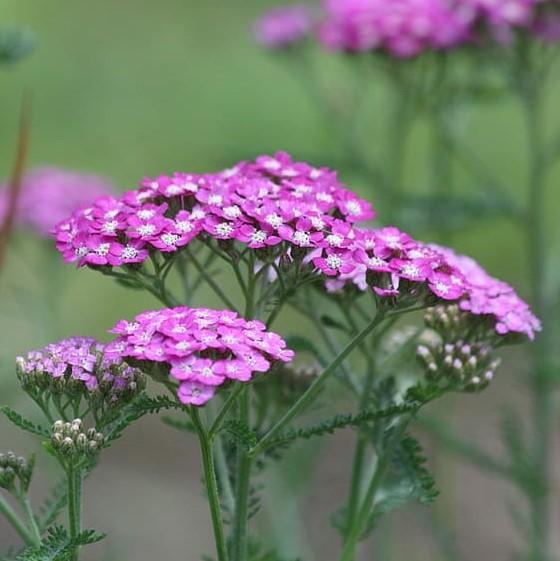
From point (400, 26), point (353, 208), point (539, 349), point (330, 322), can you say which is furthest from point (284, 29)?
point (353, 208)

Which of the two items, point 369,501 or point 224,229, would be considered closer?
point 224,229

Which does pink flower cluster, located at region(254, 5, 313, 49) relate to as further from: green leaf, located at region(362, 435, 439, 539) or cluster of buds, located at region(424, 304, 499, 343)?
green leaf, located at region(362, 435, 439, 539)

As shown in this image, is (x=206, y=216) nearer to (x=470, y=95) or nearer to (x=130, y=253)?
(x=130, y=253)

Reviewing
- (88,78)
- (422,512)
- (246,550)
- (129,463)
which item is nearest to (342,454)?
(129,463)

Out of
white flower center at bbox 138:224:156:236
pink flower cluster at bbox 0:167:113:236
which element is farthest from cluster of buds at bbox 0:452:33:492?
pink flower cluster at bbox 0:167:113:236

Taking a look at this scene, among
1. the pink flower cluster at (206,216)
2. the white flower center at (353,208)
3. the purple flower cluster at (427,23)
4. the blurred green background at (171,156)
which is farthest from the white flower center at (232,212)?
the purple flower cluster at (427,23)

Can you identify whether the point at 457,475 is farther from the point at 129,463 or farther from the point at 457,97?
the point at 457,97

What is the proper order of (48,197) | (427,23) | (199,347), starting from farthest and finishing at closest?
(48,197)
(427,23)
(199,347)

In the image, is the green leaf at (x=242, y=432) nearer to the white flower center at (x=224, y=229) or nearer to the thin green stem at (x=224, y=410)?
the thin green stem at (x=224, y=410)
